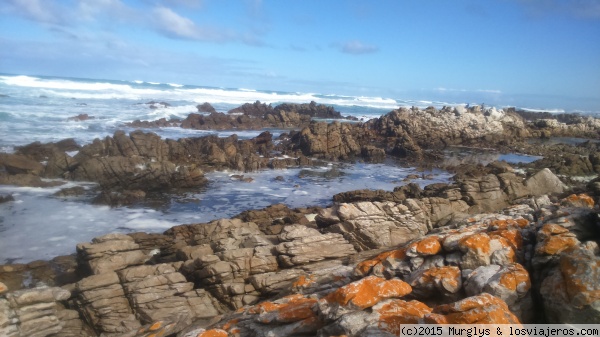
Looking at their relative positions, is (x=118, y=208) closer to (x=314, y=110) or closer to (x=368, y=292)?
(x=368, y=292)

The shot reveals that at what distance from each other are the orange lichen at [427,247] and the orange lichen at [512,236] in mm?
861

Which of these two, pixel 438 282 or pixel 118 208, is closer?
pixel 438 282

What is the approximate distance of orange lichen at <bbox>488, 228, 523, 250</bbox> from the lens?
20.1 feet

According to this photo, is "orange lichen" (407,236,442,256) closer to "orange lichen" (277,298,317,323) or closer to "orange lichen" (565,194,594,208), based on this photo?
"orange lichen" (277,298,317,323)

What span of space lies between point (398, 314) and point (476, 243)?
2.09m

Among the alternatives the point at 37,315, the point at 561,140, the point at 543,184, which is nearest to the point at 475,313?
the point at 37,315

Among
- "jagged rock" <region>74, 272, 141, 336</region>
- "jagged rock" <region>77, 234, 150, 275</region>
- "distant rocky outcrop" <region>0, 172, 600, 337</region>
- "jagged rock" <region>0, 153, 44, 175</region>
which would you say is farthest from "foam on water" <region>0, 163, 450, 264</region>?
"jagged rock" <region>74, 272, 141, 336</region>

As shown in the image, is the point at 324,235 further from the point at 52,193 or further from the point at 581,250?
the point at 52,193

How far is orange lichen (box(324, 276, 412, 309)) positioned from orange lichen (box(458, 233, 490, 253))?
3.98 ft

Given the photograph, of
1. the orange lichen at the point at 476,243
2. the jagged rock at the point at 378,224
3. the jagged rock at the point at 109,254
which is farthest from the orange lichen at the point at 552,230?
the jagged rock at the point at 109,254

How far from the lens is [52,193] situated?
17.8 metres

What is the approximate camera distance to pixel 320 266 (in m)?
9.62

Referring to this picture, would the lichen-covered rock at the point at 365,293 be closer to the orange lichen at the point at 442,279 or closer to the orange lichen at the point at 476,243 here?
the orange lichen at the point at 442,279

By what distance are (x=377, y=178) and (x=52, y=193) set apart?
17.6 metres
